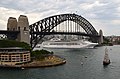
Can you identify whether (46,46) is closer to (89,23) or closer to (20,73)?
(89,23)

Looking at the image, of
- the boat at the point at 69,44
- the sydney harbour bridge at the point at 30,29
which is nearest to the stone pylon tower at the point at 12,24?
the sydney harbour bridge at the point at 30,29

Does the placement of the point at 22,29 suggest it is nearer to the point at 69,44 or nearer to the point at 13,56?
the point at 13,56

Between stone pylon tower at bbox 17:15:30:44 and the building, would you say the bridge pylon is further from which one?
the building

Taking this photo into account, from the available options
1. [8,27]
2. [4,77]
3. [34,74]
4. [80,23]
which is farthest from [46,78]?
[80,23]

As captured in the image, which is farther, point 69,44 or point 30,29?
point 69,44

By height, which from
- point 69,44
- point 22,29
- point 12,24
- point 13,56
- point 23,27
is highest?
point 12,24

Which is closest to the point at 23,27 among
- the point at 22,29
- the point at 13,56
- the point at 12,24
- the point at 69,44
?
the point at 22,29

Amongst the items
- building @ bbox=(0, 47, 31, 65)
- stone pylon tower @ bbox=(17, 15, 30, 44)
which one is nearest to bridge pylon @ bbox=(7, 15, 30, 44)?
stone pylon tower @ bbox=(17, 15, 30, 44)

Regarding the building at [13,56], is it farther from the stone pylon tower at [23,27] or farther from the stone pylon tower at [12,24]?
the stone pylon tower at [12,24]

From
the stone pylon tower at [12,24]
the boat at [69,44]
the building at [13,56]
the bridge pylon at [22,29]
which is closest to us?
the building at [13,56]
